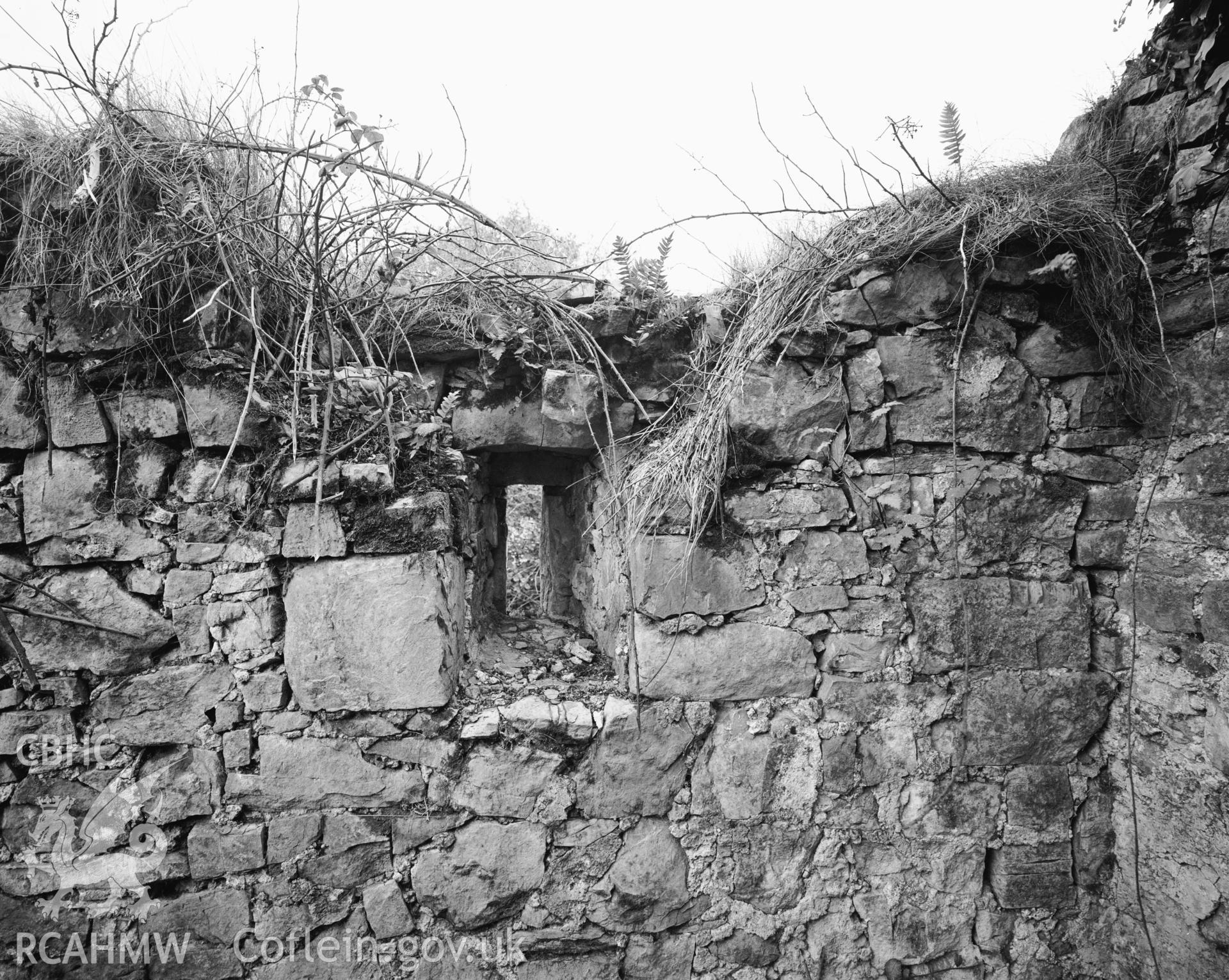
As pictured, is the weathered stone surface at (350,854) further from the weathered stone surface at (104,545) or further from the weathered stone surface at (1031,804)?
the weathered stone surface at (1031,804)

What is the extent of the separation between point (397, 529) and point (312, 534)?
0.81 feet

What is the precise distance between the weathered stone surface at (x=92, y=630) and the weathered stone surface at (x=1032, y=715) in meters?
2.49

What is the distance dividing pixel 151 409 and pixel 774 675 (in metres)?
2.07

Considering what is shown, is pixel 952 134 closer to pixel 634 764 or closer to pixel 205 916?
pixel 634 764

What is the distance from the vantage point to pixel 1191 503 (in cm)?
213

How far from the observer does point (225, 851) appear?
209 centimetres

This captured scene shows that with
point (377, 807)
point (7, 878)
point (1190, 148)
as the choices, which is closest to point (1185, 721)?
point (1190, 148)

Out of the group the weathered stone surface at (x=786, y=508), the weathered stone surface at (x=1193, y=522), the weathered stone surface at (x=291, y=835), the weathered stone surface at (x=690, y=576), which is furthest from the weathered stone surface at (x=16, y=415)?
the weathered stone surface at (x=1193, y=522)

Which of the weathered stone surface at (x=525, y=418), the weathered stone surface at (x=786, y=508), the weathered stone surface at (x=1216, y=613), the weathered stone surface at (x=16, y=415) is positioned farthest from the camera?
the weathered stone surface at (x=525, y=418)

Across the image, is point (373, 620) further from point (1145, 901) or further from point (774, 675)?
point (1145, 901)

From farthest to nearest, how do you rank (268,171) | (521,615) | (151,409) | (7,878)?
(521,615), (268,171), (151,409), (7,878)

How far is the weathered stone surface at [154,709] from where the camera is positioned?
82.7 inches

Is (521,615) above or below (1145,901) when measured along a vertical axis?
above

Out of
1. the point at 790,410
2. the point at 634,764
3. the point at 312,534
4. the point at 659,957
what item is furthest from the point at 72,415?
the point at 659,957
